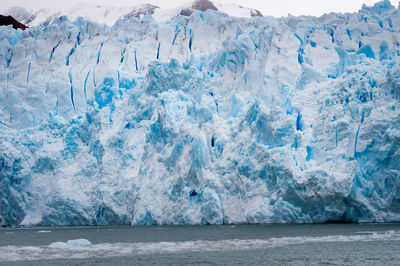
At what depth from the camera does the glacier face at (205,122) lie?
2459 centimetres

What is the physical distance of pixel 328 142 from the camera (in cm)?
2608

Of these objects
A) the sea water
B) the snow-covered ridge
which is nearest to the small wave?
the sea water

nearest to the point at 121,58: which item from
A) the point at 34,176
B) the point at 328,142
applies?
the point at 34,176

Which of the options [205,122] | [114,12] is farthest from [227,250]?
[114,12]

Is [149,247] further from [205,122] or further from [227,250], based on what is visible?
[205,122]

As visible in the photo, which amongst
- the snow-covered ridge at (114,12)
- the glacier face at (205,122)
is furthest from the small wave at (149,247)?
the snow-covered ridge at (114,12)

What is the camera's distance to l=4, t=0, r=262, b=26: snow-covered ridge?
52219mm

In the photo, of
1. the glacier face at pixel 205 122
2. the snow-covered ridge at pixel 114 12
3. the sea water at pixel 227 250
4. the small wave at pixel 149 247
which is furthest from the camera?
the snow-covered ridge at pixel 114 12

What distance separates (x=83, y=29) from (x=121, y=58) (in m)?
4.19

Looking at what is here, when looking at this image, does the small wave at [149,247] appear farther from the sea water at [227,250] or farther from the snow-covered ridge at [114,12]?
the snow-covered ridge at [114,12]

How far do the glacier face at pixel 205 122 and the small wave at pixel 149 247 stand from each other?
587cm

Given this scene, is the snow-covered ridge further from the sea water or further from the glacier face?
the sea water

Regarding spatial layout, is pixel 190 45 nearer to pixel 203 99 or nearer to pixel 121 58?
pixel 121 58

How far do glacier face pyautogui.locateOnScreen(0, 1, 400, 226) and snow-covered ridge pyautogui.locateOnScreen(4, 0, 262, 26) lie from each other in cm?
Answer: 1582
